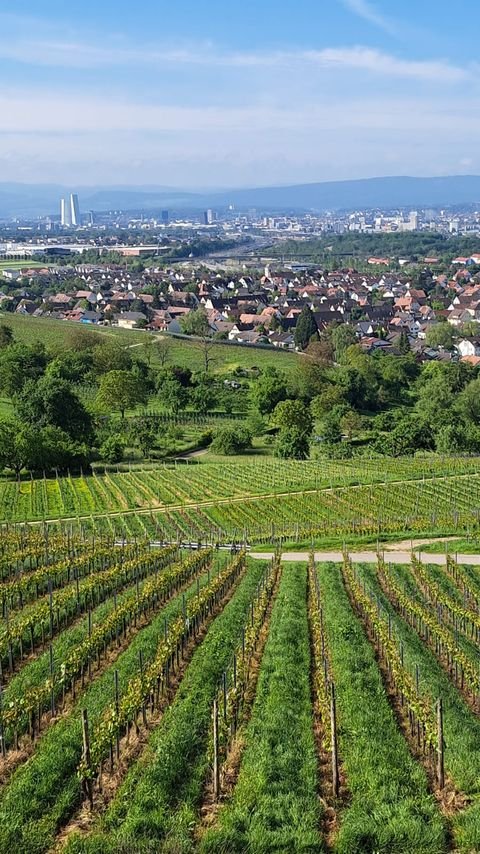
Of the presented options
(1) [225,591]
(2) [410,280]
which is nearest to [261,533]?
(1) [225,591]

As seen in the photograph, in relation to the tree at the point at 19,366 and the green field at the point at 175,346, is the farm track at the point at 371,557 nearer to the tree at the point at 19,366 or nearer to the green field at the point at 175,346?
the tree at the point at 19,366

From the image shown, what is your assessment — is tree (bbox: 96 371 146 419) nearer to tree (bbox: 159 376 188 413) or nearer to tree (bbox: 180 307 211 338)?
tree (bbox: 159 376 188 413)

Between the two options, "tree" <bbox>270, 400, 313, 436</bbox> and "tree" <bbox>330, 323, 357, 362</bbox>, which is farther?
"tree" <bbox>330, 323, 357, 362</bbox>

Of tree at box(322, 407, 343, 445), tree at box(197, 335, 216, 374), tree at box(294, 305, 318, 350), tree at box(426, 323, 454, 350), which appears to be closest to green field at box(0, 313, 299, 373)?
tree at box(197, 335, 216, 374)

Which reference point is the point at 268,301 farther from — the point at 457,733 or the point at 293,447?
the point at 457,733

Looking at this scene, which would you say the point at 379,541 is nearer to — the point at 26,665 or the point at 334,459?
the point at 26,665
